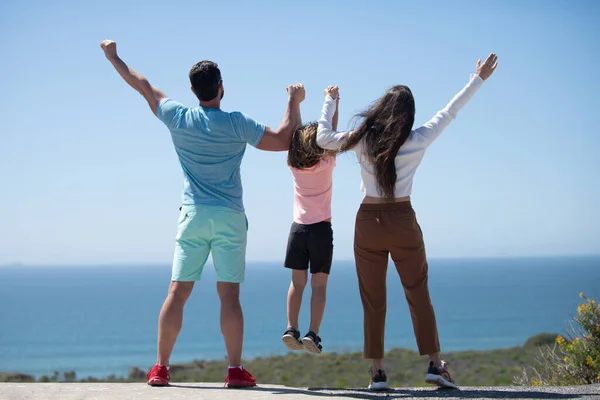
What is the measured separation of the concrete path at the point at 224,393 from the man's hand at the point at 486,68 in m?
2.42

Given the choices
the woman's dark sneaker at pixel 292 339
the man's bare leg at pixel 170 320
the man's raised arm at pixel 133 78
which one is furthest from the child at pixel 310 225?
the man's raised arm at pixel 133 78

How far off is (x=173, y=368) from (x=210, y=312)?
6894cm

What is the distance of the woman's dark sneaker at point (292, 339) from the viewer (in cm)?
584

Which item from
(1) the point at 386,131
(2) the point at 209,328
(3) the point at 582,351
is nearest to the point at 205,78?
(1) the point at 386,131

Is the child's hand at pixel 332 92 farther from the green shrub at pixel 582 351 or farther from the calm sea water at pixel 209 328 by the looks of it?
the calm sea water at pixel 209 328

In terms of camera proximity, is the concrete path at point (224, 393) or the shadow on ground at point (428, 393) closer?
the concrete path at point (224, 393)

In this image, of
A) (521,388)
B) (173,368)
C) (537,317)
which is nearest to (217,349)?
(173,368)

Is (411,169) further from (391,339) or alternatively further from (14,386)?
(391,339)

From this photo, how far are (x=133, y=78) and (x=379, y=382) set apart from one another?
10.3 feet

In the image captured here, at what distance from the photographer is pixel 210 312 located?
95750 mm

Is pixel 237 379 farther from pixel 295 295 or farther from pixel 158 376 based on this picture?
pixel 295 295

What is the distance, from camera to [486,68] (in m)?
5.69

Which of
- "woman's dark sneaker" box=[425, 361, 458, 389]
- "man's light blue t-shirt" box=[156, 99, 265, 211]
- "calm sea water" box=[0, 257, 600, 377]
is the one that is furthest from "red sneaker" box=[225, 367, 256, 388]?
"calm sea water" box=[0, 257, 600, 377]

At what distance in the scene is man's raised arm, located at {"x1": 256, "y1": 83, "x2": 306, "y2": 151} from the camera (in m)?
5.65
